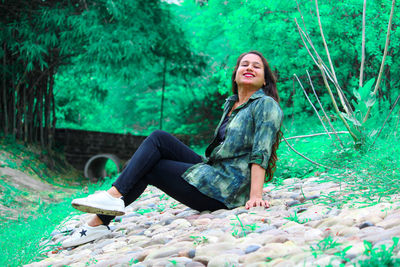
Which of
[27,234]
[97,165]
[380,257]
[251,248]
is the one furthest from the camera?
[97,165]

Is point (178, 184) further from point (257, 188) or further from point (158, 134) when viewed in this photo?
point (257, 188)

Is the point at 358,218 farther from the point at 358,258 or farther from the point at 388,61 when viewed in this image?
the point at 388,61

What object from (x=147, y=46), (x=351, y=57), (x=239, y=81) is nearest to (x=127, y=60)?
(x=147, y=46)

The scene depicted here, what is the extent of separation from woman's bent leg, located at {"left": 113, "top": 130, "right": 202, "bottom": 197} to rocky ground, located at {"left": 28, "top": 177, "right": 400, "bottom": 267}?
277 mm

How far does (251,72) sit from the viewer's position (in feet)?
8.02

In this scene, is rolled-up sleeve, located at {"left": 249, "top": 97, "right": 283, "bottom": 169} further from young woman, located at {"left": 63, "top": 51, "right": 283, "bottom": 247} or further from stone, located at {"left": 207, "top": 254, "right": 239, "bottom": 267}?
stone, located at {"left": 207, "top": 254, "right": 239, "bottom": 267}

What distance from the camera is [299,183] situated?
2.98 meters

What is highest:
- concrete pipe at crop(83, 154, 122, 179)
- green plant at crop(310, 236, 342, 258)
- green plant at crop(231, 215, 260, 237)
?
green plant at crop(310, 236, 342, 258)

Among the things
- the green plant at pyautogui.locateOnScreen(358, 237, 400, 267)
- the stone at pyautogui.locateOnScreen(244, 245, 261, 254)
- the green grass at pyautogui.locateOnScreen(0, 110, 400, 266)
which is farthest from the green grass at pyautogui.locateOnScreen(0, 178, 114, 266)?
the green plant at pyautogui.locateOnScreen(358, 237, 400, 267)

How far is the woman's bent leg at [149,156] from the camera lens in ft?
7.48

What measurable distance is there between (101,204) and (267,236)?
0.86 m

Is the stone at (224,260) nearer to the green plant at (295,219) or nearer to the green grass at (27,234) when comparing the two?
the green plant at (295,219)

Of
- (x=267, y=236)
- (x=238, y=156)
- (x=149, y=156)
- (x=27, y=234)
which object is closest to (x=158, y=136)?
(x=149, y=156)

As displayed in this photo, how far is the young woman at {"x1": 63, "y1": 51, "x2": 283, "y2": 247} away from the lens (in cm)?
221
